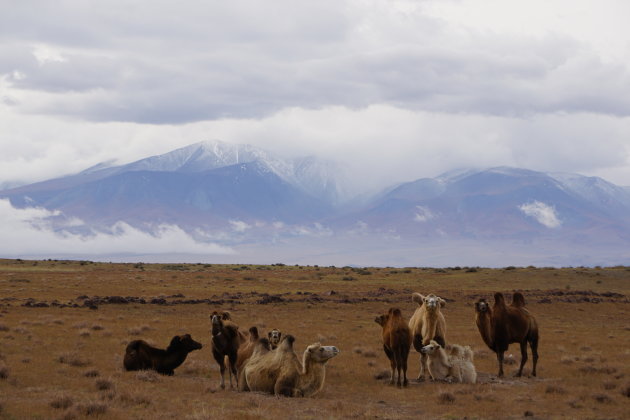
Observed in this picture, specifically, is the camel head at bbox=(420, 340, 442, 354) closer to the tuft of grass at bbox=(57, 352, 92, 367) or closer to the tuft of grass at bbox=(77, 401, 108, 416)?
the tuft of grass at bbox=(77, 401, 108, 416)

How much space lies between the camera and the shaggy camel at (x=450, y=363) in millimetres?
22000

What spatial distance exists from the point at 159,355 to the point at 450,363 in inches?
332

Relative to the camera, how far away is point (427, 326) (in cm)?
2297

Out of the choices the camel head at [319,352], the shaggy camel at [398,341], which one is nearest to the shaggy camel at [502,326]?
the shaggy camel at [398,341]

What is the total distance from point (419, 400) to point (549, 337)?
17.1 meters

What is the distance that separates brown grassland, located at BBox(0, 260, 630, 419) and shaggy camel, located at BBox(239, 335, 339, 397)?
404mm

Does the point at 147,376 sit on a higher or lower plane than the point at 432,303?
lower

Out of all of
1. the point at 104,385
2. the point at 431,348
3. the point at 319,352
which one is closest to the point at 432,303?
the point at 431,348

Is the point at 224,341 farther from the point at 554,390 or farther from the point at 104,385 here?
the point at 554,390

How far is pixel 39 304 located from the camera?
44.4 metres

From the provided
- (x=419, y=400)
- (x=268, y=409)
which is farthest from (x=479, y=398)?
(x=268, y=409)

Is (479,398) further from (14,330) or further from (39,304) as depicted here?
(39,304)

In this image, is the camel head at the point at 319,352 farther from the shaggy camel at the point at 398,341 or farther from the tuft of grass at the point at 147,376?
the tuft of grass at the point at 147,376

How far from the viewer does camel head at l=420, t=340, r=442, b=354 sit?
2167 centimetres
